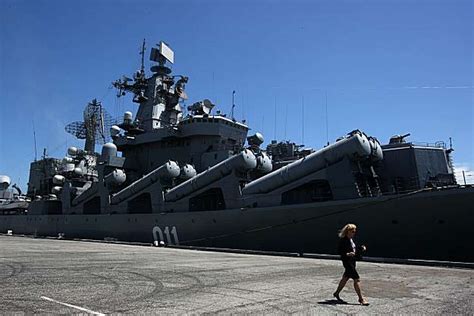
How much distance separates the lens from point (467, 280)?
8.70m

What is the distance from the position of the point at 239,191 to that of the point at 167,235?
5.34 metres

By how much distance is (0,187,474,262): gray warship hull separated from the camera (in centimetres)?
1317

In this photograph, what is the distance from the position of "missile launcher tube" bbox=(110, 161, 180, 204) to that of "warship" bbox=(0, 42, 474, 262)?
0.07 meters

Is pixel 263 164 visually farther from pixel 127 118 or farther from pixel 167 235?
pixel 127 118

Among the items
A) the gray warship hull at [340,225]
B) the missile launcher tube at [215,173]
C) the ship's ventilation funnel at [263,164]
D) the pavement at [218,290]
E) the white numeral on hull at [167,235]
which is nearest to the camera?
the pavement at [218,290]

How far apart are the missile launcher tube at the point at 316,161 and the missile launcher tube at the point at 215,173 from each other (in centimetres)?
117

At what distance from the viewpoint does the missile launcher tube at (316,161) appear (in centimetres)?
1571

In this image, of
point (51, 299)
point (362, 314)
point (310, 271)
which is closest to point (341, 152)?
point (310, 271)

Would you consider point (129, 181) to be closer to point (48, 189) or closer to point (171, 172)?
point (171, 172)

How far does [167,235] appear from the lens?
2180cm

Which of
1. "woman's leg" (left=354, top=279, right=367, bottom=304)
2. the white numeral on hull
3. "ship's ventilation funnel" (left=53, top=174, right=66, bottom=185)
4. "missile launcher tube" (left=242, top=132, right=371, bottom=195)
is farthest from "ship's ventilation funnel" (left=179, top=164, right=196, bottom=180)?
"woman's leg" (left=354, top=279, right=367, bottom=304)

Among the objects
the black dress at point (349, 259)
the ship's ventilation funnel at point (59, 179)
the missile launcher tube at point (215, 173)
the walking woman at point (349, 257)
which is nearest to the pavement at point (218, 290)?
the walking woman at point (349, 257)

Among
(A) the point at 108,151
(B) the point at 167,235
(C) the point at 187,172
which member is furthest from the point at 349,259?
(A) the point at 108,151

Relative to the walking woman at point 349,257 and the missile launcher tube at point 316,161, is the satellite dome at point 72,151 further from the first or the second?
the walking woman at point 349,257
